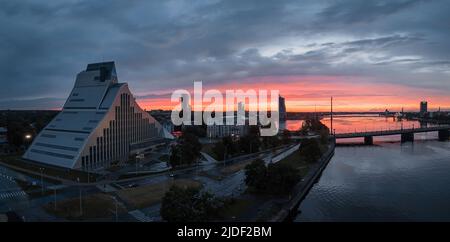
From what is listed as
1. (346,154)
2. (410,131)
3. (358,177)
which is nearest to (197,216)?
(358,177)

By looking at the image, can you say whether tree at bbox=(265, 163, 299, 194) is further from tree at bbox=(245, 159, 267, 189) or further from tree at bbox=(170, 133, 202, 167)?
tree at bbox=(170, 133, 202, 167)

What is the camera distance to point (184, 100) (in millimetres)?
63438

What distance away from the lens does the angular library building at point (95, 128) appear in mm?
29922

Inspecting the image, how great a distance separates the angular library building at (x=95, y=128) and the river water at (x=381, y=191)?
19.4 meters

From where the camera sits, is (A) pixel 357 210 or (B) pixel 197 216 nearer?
(B) pixel 197 216

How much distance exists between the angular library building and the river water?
19385 mm

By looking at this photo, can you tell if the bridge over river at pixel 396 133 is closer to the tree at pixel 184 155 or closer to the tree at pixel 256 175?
the tree at pixel 184 155

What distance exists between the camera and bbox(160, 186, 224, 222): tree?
14.1 metres

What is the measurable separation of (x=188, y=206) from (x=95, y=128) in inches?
771

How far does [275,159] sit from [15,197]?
2323 centimetres

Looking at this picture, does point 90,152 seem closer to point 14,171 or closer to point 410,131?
point 14,171

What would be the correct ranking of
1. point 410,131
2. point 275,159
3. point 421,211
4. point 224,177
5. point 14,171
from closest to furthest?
point 421,211, point 224,177, point 14,171, point 275,159, point 410,131
